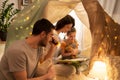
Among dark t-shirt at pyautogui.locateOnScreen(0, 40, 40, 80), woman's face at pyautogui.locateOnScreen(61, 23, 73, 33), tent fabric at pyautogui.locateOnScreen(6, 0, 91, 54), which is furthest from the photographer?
woman's face at pyautogui.locateOnScreen(61, 23, 73, 33)

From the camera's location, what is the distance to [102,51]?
2426 millimetres

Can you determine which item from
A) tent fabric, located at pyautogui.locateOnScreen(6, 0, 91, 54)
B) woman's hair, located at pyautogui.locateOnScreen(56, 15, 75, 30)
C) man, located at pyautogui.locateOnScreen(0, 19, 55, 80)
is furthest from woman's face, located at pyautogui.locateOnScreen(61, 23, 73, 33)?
man, located at pyautogui.locateOnScreen(0, 19, 55, 80)

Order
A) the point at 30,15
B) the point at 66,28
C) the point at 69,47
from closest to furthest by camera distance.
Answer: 1. the point at 30,15
2. the point at 66,28
3. the point at 69,47

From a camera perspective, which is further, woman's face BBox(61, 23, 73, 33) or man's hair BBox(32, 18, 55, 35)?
woman's face BBox(61, 23, 73, 33)

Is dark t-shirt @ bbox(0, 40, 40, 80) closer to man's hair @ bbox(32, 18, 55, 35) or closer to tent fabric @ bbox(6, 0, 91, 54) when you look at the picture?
man's hair @ bbox(32, 18, 55, 35)

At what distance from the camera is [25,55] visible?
5.36ft

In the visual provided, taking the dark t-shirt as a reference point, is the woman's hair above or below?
above

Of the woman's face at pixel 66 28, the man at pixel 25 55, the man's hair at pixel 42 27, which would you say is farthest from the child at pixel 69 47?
the man's hair at pixel 42 27

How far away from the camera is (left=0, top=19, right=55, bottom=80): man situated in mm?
1591

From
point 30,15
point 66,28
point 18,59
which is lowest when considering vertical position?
point 18,59

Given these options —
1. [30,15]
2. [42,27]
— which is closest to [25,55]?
[42,27]

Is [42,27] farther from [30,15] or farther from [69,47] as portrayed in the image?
[69,47]

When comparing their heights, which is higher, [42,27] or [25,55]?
[42,27]

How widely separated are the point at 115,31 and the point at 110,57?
256mm
